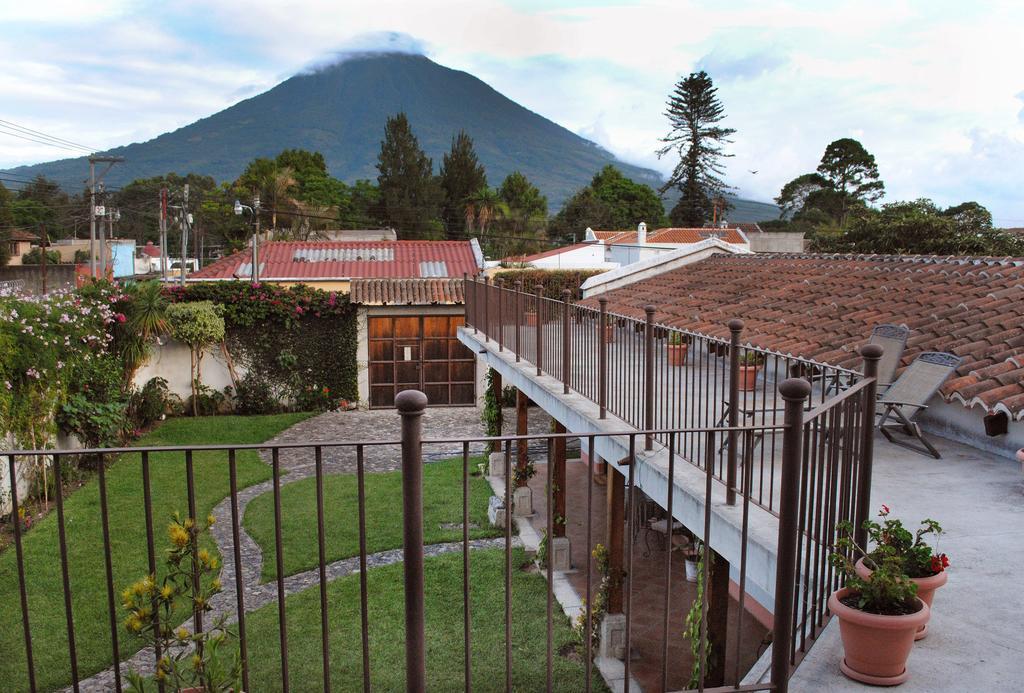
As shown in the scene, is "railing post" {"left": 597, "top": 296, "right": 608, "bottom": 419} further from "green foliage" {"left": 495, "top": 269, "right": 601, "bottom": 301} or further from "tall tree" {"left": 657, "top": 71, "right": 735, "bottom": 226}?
"tall tree" {"left": 657, "top": 71, "right": 735, "bottom": 226}

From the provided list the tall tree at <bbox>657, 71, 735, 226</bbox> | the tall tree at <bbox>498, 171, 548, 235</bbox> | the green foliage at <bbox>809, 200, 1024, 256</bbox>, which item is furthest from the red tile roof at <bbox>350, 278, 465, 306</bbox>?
the tall tree at <bbox>498, 171, 548, 235</bbox>

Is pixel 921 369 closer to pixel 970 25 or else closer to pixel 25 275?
pixel 970 25

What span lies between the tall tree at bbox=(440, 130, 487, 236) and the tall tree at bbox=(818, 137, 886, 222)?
78.2 feet

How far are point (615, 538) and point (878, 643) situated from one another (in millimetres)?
4100

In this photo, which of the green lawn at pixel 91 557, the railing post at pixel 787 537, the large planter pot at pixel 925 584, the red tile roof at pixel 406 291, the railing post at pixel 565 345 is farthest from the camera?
the red tile roof at pixel 406 291

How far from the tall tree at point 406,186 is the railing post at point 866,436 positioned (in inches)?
2026

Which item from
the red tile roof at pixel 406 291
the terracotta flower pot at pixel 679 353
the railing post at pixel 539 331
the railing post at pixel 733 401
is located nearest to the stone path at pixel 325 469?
the terracotta flower pot at pixel 679 353

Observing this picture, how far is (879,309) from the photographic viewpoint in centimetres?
873

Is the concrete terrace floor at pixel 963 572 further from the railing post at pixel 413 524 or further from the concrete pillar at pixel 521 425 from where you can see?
the concrete pillar at pixel 521 425

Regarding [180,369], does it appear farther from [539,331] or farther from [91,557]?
[539,331]

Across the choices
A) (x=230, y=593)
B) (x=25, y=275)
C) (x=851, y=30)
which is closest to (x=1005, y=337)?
(x=230, y=593)

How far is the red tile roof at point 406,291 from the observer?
61.8 ft

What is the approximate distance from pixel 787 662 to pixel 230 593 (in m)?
7.18

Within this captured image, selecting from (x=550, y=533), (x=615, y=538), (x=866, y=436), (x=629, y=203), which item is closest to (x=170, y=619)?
(x=550, y=533)
